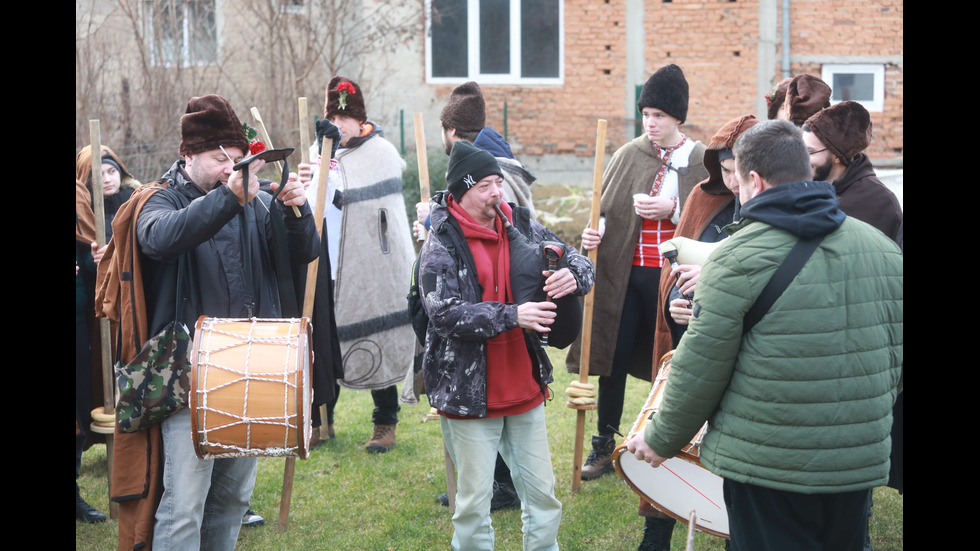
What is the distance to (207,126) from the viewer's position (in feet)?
12.7

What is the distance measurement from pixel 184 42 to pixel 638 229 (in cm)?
885

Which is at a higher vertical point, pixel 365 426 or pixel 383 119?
pixel 383 119

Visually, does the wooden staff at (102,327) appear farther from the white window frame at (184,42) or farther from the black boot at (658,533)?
the white window frame at (184,42)

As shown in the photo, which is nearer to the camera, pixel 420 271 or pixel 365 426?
pixel 420 271

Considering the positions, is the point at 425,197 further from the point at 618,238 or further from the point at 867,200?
the point at 867,200

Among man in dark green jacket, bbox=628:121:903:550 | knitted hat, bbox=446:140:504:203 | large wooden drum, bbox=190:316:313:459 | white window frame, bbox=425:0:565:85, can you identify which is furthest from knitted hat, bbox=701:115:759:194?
white window frame, bbox=425:0:565:85

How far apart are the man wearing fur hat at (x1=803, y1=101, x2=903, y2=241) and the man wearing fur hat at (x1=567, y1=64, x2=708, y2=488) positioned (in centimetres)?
100

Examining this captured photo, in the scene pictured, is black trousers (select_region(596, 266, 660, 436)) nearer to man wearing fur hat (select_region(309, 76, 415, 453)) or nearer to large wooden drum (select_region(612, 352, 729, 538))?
man wearing fur hat (select_region(309, 76, 415, 453))

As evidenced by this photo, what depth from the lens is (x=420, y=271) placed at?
388cm

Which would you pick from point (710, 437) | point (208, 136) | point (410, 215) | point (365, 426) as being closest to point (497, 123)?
point (410, 215)

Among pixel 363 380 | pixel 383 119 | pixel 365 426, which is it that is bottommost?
pixel 365 426

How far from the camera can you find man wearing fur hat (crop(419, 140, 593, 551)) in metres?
3.85

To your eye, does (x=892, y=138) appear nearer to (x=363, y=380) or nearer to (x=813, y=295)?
(x=363, y=380)

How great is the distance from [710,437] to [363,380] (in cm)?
360
